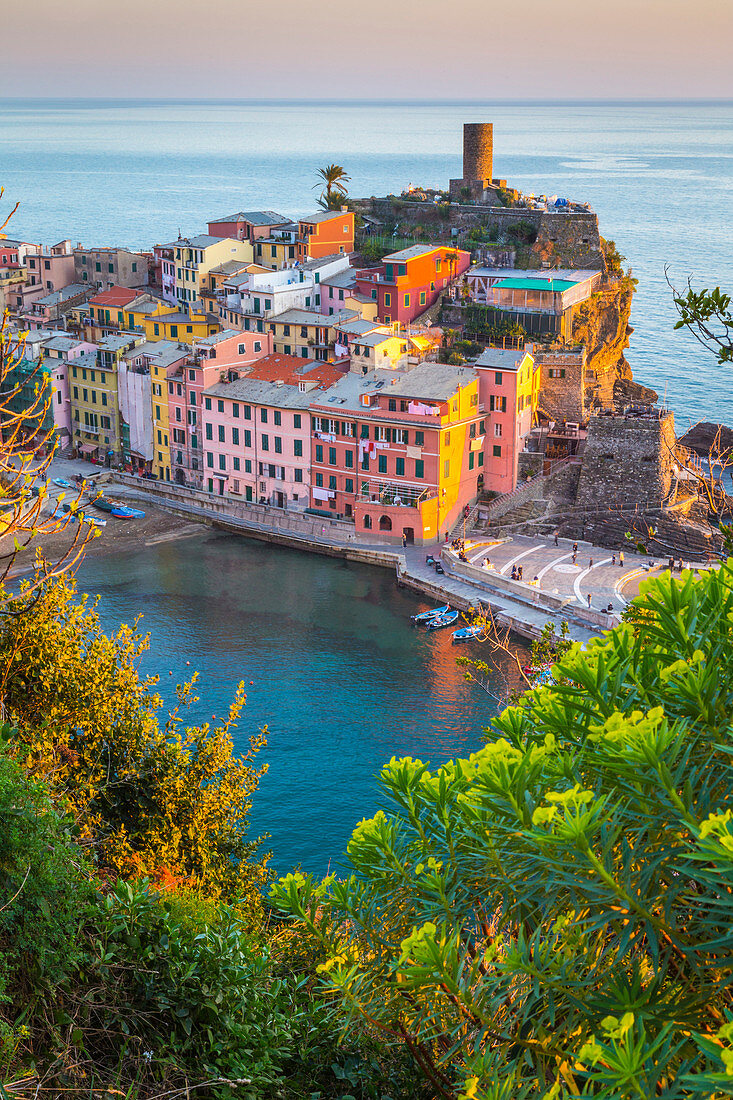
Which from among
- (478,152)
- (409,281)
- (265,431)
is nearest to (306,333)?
(409,281)

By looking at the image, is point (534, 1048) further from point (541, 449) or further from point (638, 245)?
point (638, 245)

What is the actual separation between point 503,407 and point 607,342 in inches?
545

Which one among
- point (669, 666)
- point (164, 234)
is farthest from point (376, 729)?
point (164, 234)

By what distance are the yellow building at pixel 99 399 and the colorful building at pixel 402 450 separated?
12.6 m

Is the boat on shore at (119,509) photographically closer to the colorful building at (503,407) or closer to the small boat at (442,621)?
the colorful building at (503,407)

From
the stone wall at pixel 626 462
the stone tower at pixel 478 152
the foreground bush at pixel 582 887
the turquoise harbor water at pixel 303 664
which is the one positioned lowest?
the turquoise harbor water at pixel 303 664

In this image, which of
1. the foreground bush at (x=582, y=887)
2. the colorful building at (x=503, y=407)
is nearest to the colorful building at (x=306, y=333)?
the colorful building at (x=503, y=407)

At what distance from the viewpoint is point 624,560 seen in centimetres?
4334

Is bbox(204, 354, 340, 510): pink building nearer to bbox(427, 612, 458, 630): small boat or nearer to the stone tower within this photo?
bbox(427, 612, 458, 630): small boat

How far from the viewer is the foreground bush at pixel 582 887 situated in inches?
223

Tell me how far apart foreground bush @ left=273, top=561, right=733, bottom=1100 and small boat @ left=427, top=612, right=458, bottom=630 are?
1205 inches

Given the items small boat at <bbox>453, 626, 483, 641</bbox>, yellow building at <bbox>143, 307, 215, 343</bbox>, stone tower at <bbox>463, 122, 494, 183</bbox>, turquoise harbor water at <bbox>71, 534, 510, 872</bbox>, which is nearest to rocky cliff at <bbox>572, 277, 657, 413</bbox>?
stone tower at <bbox>463, 122, 494, 183</bbox>

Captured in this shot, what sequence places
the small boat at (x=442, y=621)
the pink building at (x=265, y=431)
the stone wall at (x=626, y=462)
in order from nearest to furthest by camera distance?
the small boat at (x=442, y=621)
the stone wall at (x=626, y=462)
the pink building at (x=265, y=431)

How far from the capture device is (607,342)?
59.5 metres
